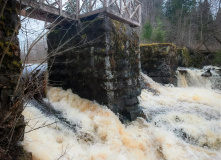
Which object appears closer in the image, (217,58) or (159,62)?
(159,62)

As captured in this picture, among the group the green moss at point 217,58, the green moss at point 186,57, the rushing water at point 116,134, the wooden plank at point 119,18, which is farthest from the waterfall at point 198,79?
the wooden plank at point 119,18

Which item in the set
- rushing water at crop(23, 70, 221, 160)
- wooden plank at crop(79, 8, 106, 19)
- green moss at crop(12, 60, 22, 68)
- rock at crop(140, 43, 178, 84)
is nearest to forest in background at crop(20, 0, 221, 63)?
rock at crop(140, 43, 178, 84)

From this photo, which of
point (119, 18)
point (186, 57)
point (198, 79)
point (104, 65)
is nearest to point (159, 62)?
point (198, 79)

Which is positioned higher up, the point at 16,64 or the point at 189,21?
the point at 189,21

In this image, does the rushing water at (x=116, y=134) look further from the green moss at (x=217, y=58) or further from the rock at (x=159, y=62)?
the green moss at (x=217, y=58)

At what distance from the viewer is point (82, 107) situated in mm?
4648

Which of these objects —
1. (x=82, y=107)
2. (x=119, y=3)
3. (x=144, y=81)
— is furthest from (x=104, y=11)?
(x=144, y=81)

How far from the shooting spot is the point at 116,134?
393 cm

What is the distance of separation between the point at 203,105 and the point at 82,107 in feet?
15.8

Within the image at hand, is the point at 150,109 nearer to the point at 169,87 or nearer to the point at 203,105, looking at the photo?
the point at 203,105

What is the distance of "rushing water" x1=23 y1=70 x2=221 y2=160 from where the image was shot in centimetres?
309

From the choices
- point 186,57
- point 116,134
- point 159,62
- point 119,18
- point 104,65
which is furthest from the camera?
point 186,57

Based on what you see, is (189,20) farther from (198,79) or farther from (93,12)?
(93,12)

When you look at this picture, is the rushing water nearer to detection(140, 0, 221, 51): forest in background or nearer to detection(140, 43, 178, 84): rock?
detection(140, 43, 178, 84): rock
